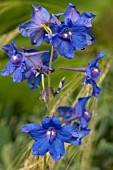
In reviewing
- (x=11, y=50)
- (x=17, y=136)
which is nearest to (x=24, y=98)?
(x=17, y=136)

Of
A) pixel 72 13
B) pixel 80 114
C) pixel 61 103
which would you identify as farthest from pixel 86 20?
pixel 61 103

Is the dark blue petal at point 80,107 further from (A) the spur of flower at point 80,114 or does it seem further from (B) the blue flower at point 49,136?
(B) the blue flower at point 49,136

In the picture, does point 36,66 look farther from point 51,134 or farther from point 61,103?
point 61,103

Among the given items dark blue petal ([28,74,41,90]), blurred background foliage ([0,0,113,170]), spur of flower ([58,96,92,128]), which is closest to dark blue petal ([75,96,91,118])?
spur of flower ([58,96,92,128])

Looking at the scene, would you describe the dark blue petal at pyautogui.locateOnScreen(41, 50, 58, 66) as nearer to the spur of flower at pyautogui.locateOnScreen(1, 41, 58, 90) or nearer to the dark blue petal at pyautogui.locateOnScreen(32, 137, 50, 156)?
the spur of flower at pyautogui.locateOnScreen(1, 41, 58, 90)

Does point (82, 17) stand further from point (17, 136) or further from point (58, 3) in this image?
point (58, 3)
